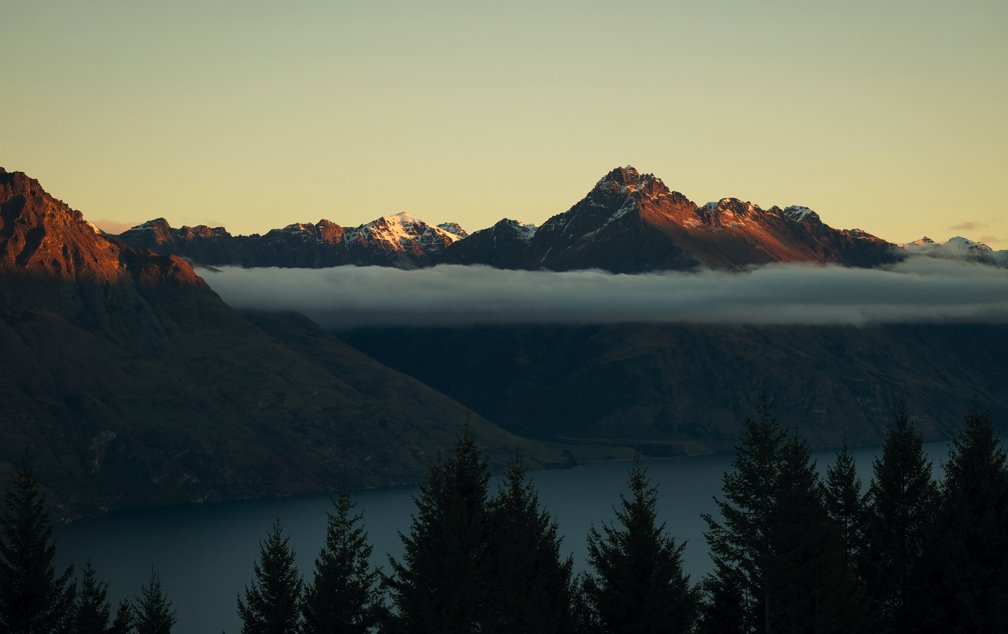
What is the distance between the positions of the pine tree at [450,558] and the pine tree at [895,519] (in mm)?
26932

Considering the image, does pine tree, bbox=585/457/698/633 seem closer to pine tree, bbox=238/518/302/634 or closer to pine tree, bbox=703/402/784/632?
pine tree, bbox=703/402/784/632

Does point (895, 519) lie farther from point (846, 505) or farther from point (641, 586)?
point (641, 586)

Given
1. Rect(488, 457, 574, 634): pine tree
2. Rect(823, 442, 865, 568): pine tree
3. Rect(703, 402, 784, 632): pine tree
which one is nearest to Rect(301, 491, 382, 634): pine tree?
Rect(488, 457, 574, 634): pine tree

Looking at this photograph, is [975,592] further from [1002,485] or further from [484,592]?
[484,592]

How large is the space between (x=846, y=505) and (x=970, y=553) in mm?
12913

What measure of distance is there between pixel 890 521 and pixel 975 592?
11106mm

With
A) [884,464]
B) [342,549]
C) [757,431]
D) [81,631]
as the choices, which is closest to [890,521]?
[884,464]

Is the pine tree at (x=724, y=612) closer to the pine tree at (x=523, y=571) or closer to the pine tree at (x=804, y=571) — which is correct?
the pine tree at (x=804, y=571)

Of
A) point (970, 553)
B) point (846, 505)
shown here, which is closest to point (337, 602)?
point (846, 505)

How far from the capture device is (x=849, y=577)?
7488cm

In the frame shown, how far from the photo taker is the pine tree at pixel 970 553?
251 feet

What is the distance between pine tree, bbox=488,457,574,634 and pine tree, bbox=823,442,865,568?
19.9m

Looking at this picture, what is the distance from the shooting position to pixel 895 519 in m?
87.1

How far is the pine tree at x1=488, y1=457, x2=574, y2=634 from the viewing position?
70.9 metres
